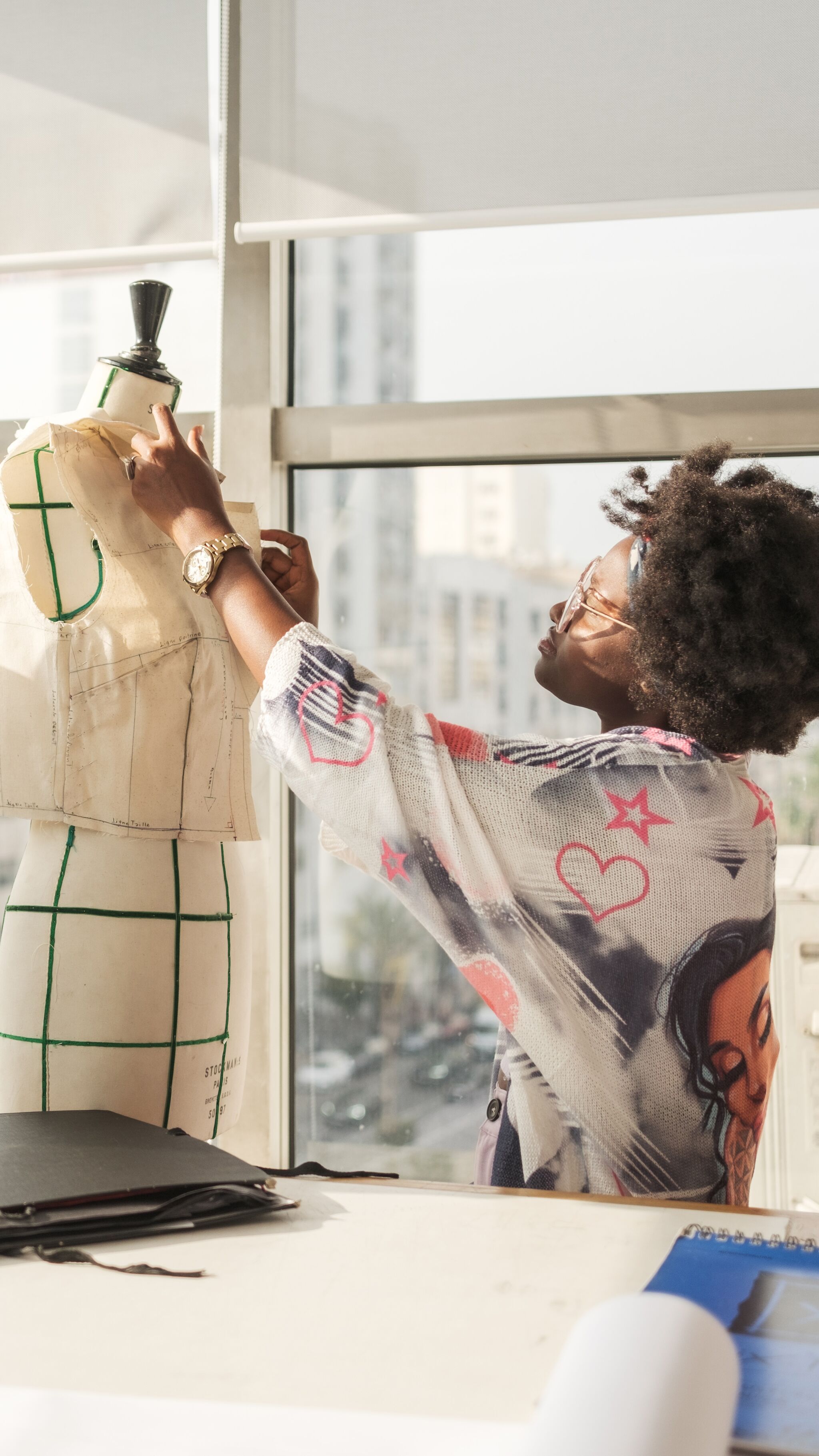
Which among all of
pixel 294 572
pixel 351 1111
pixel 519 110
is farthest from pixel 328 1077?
pixel 519 110

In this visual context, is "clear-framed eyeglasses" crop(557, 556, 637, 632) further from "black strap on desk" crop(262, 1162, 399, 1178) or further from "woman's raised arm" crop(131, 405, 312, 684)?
"black strap on desk" crop(262, 1162, 399, 1178)

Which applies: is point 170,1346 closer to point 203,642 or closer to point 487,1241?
point 487,1241

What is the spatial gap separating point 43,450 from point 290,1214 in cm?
91

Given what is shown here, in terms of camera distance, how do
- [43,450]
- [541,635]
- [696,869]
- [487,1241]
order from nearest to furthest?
1. [487,1241]
2. [696,869]
3. [43,450]
4. [541,635]

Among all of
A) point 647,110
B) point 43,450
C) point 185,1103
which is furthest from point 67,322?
point 185,1103

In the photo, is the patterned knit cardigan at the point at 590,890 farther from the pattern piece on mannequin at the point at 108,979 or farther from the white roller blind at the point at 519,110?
the white roller blind at the point at 519,110

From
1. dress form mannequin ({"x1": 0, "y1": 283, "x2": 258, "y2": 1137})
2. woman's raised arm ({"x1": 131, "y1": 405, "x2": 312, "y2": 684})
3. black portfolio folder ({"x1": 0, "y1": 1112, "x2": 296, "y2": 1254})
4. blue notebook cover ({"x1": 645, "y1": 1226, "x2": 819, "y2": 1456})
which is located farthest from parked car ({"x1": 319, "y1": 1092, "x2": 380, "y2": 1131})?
blue notebook cover ({"x1": 645, "y1": 1226, "x2": 819, "y2": 1456})

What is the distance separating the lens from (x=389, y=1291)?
2.93ft

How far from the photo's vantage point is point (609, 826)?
44.1 inches

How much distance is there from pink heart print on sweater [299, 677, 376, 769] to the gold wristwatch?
0.21 metres

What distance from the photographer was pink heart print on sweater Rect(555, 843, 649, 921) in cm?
111

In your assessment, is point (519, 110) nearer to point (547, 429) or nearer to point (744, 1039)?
point (547, 429)


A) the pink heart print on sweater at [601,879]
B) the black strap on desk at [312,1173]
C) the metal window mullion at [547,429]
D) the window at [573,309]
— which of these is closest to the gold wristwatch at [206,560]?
the pink heart print on sweater at [601,879]

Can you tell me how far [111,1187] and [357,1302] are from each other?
0.84 feet
